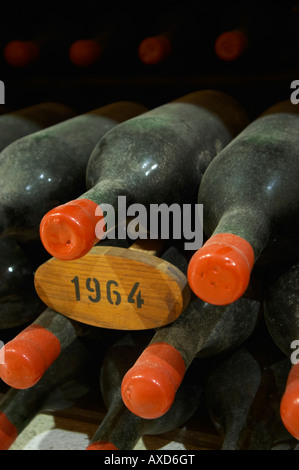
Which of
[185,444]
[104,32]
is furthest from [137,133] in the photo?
[185,444]

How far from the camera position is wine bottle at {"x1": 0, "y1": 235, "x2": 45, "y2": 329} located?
22.9 inches

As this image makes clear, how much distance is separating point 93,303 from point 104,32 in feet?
1.39

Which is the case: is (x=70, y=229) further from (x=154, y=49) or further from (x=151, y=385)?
(x=154, y=49)

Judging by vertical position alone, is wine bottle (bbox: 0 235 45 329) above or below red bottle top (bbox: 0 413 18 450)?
above

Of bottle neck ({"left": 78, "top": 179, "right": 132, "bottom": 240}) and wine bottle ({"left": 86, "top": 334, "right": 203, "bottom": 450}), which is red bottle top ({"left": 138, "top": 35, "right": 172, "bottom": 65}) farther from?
wine bottle ({"left": 86, "top": 334, "right": 203, "bottom": 450})

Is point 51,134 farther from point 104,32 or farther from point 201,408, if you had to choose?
point 201,408

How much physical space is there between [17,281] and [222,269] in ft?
1.05

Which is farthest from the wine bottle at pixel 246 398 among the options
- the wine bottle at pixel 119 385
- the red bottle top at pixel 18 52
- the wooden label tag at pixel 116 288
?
the red bottle top at pixel 18 52

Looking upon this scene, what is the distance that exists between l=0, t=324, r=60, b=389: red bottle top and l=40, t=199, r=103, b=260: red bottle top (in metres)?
0.12

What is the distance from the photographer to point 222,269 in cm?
34

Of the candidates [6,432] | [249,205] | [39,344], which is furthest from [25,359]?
[249,205]

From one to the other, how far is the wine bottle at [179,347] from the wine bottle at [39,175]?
7.2 inches

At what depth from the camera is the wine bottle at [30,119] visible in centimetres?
67

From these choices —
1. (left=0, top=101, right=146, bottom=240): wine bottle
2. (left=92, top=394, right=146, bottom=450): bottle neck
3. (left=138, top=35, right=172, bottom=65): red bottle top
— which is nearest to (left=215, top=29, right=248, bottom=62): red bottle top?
(left=138, top=35, right=172, bottom=65): red bottle top
